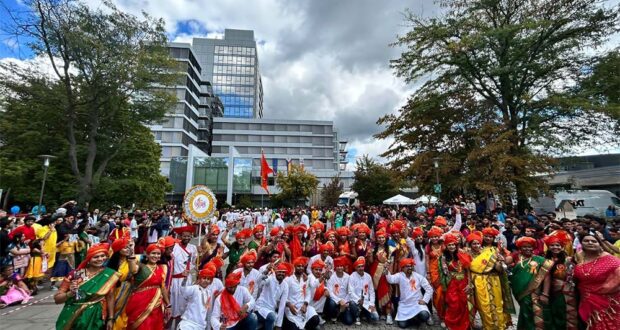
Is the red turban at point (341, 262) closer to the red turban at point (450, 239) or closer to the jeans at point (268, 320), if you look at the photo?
the jeans at point (268, 320)

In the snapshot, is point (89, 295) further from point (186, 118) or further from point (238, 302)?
point (186, 118)

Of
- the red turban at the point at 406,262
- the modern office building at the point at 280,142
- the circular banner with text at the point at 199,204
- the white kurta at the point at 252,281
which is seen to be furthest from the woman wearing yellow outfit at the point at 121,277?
the modern office building at the point at 280,142

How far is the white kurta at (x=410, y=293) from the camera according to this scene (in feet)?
17.9

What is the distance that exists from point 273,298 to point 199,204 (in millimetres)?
3812

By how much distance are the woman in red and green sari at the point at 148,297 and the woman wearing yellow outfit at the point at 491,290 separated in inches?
175

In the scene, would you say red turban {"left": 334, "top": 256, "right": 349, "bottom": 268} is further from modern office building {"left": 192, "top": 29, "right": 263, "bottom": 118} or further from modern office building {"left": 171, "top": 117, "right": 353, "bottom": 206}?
modern office building {"left": 192, "top": 29, "right": 263, "bottom": 118}

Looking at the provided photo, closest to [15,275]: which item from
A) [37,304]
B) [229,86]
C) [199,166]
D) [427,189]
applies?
[37,304]

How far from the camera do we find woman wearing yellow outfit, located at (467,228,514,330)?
471 cm

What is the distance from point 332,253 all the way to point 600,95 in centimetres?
1674

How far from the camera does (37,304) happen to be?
6.71 m

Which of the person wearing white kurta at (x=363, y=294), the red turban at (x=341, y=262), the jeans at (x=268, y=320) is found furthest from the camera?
the red turban at (x=341, y=262)

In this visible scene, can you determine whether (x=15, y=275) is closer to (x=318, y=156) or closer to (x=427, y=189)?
(x=427, y=189)

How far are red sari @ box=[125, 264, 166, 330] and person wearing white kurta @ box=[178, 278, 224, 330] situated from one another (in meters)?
0.38

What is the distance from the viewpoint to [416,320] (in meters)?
5.46
